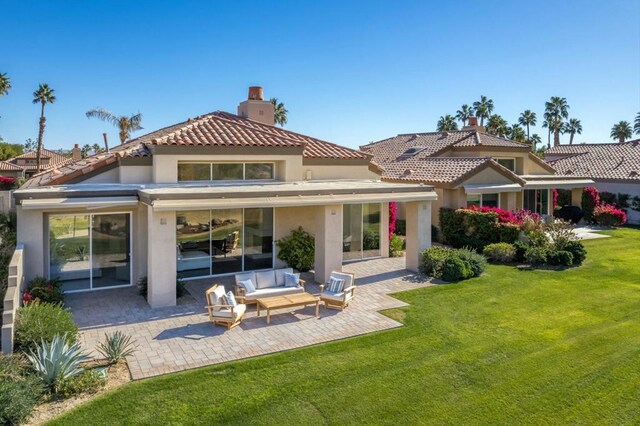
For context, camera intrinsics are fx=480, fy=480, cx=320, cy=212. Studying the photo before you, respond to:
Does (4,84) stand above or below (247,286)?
above

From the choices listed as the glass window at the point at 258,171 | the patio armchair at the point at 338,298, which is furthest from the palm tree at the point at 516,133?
the patio armchair at the point at 338,298

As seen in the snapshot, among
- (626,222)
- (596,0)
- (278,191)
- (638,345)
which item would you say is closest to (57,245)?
(278,191)

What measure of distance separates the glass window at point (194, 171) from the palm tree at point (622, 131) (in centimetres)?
10525

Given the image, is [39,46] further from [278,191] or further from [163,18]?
[278,191]

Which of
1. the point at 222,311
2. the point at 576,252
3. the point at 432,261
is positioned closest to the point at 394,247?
the point at 432,261

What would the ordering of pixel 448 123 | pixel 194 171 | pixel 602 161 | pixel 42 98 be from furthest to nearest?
pixel 448 123 → pixel 42 98 → pixel 602 161 → pixel 194 171

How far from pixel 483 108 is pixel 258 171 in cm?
8171

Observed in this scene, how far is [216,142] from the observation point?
23.0 metres

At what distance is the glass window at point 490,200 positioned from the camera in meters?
34.3

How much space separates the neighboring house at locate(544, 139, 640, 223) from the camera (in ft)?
146

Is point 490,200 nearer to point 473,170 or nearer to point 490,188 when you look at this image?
point 490,188

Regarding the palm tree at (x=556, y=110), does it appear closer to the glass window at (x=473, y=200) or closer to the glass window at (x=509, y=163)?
the glass window at (x=509, y=163)

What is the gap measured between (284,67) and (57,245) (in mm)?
21070

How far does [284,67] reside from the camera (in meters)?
35.1
